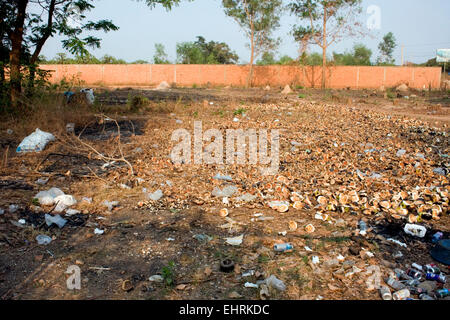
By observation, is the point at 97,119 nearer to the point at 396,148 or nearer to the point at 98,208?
the point at 98,208

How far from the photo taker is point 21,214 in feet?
9.41

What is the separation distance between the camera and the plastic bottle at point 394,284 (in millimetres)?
1945

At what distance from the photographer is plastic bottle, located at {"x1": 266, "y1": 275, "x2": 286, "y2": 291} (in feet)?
6.35

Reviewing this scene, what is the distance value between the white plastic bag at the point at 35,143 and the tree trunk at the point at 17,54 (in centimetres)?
196

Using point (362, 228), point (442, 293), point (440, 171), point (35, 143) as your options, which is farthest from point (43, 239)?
point (440, 171)

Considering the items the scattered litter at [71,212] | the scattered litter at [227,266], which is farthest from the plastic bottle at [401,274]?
the scattered litter at [71,212]

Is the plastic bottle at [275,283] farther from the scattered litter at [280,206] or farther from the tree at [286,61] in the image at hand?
the tree at [286,61]

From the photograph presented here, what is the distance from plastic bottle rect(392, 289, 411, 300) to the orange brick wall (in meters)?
18.2

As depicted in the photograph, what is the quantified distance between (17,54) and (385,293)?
282 inches

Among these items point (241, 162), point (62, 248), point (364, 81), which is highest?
point (364, 81)

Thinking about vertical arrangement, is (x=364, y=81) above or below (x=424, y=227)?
above

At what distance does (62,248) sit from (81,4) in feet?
21.1

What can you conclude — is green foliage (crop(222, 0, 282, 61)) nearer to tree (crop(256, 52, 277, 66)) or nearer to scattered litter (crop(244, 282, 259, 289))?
tree (crop(256, 52, 277, 66))

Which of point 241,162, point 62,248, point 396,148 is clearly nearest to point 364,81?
point 396,148
